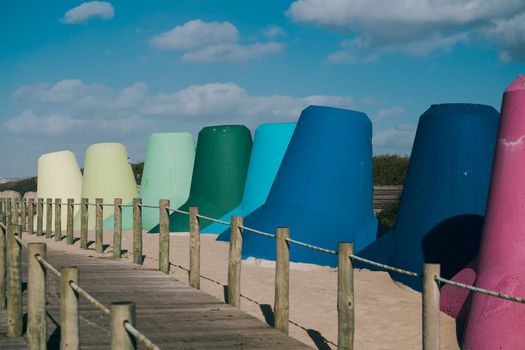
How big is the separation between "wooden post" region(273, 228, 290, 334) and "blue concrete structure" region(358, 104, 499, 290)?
307 centimetres

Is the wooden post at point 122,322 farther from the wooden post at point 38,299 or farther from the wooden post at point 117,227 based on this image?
the wooden post at point 117,227

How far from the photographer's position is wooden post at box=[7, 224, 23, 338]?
6770 mm

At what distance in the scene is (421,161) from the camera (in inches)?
406

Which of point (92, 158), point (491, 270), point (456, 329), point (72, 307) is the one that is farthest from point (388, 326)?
point (92, 158)

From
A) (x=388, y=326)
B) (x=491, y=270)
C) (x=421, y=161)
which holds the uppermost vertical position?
(x=421, y=161)

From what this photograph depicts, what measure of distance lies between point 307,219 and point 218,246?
3059 millimetres

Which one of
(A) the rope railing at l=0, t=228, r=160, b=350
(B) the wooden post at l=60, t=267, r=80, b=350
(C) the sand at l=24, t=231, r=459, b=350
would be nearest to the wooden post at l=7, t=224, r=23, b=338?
(A) the rope railing at l=0, t=228, r=160, b=350

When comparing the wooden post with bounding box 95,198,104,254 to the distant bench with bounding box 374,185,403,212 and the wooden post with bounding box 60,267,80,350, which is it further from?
the distant bench with bounding box 374,185,403,212

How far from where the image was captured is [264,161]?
649 inches

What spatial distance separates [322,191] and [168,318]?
220 inches

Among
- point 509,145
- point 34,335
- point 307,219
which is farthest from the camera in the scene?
point 307,219

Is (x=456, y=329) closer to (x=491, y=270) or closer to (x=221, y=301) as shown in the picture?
(x=491, y=270)

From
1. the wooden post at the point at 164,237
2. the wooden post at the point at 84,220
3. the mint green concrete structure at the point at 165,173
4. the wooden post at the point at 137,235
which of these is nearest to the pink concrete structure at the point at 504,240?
the wooden post at the point at 164,237

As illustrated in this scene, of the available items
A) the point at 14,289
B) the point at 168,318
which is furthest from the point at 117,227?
the point at 14,289
